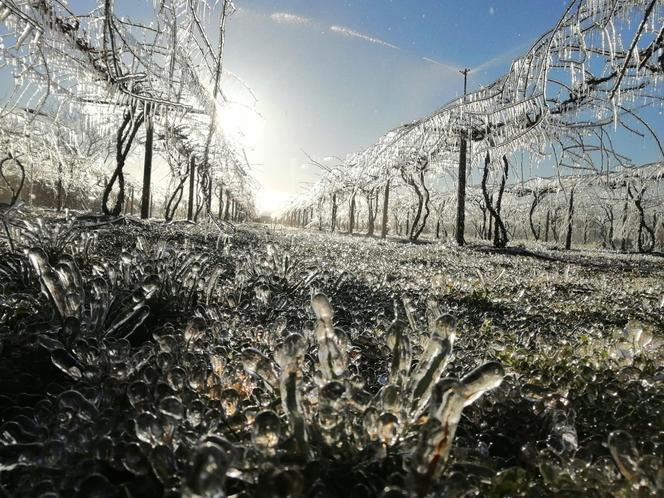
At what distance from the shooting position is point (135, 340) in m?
1.68

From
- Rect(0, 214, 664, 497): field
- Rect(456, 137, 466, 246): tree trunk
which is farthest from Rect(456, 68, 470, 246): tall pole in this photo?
Rect(0, 214, 664, 497): field

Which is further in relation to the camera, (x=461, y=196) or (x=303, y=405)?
(x=461, y=196)

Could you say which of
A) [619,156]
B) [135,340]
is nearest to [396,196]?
[619,156]

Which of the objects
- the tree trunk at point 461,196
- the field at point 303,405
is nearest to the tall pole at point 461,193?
the tree trunk at point 461,196

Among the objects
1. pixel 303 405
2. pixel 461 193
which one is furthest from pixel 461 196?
pixel 303 405

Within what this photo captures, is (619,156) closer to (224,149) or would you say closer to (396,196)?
(224,149)

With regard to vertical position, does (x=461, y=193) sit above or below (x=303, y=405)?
above

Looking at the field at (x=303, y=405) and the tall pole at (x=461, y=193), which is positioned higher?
the tall pole at (x=461, y=193)

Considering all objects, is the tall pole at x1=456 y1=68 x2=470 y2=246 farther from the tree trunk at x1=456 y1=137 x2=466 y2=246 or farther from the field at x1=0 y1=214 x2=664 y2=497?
the field at x1=0 y1=214 x2=664 y2=497

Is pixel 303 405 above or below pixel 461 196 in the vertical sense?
below

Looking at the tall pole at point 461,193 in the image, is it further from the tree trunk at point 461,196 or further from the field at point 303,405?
the field at point 303,405

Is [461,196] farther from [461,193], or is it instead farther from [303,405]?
[303,405]

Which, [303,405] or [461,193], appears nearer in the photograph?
[303,405]

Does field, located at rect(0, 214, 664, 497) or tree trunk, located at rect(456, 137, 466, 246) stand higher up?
tree trunk, located at rect(456, 137, 466, 246)
